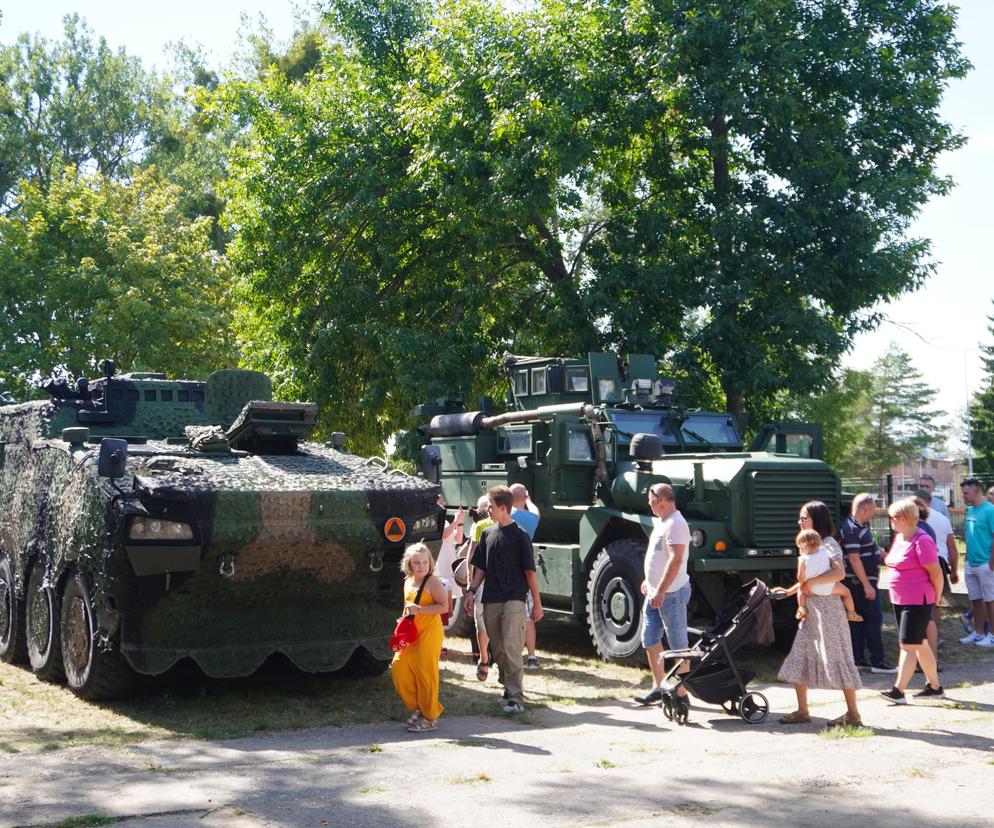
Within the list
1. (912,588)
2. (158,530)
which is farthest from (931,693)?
(158,530)

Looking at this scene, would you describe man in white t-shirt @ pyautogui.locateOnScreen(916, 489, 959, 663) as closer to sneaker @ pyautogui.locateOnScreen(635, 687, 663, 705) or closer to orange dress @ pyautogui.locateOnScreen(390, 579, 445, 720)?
sneaker @ pyautogui.locateOnScreen(635, 687, 663, 705)

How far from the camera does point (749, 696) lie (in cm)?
905

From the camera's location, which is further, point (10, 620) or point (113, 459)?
point (10, 620)

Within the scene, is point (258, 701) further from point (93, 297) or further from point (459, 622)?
point (93, 297)

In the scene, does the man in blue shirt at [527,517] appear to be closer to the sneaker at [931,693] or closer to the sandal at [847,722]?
Result: the sneaker at [931,693]

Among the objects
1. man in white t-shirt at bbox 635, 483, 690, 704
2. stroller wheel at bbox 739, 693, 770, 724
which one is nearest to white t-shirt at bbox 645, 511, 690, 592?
man in white t-shirt at bbox 635, 483, 690, 704

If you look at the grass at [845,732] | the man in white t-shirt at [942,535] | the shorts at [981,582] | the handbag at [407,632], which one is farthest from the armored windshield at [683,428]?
the grass at [845,732]

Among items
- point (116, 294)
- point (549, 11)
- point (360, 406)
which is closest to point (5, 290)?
point (116, 294)

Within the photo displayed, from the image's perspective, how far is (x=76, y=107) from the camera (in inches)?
1689

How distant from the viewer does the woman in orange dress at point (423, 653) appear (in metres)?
8.79

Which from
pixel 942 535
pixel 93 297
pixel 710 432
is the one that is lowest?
pixel 942 535

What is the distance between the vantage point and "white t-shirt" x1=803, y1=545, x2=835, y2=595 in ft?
29.1

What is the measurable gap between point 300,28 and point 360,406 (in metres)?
Result: 23.9

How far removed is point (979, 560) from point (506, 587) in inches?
250
